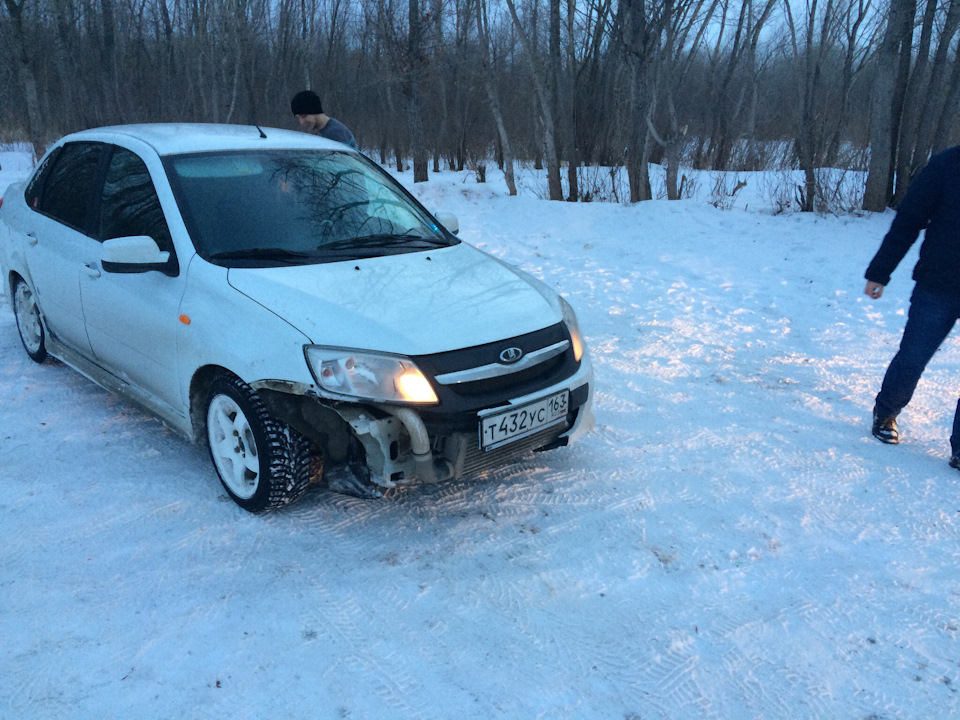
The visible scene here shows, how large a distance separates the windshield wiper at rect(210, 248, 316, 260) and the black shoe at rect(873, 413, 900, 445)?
334cm

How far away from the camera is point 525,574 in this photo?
281 cm

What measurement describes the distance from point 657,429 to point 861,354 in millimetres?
2427

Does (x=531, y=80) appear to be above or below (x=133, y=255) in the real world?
above

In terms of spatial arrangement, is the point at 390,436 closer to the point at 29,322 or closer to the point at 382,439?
the point at 382,439

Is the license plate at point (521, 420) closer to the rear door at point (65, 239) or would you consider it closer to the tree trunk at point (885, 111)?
the rear door at point (65, 239)

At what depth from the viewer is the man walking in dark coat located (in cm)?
Answer: 370

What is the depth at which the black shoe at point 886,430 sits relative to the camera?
4039 millimetres

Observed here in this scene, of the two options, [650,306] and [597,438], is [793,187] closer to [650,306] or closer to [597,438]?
[650,306]

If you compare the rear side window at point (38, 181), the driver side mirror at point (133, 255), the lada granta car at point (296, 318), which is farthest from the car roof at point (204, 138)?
the driver side mirror at point (133, 255)

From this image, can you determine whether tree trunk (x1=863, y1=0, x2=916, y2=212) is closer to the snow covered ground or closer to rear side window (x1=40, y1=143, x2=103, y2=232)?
the snow covered ground

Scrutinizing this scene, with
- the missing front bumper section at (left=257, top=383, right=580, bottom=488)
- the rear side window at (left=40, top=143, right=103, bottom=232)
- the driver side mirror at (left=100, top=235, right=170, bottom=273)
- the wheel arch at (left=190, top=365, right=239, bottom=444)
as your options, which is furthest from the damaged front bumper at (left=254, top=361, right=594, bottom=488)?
the rear side window at (left=40, top=143, right=103, bottom=232)

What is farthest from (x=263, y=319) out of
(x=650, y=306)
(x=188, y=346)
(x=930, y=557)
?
(x=650, y=306)

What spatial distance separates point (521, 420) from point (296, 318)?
1.03m

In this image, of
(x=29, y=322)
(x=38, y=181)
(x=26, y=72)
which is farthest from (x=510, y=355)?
(x=26, y=72)
